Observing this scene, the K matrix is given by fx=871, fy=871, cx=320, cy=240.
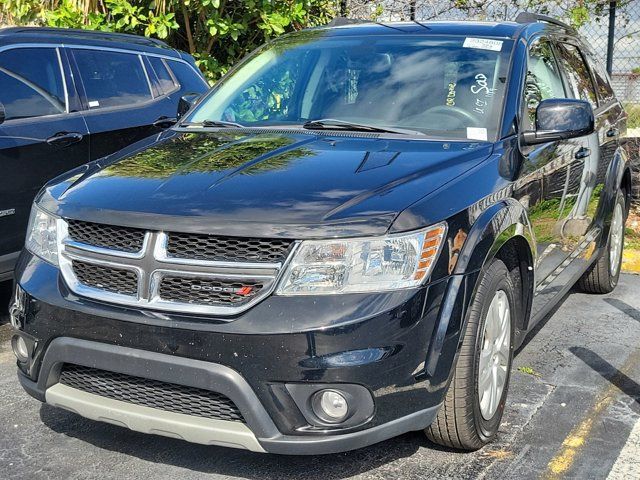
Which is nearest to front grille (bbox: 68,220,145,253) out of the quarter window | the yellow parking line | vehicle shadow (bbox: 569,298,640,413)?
the yellow parking line

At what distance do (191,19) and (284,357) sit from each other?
6561 millimetres

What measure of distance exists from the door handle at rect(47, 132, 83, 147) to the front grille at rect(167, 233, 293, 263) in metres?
2.73

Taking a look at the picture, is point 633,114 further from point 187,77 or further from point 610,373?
point 610,373

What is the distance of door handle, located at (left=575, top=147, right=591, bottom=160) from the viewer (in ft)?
15.6

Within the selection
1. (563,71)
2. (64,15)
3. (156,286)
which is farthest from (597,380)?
(64,15)

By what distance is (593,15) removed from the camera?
8625 mm

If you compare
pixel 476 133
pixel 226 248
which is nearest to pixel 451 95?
pixel 476 133

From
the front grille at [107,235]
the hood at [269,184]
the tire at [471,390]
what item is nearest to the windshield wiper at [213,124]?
the hood at [269,184]

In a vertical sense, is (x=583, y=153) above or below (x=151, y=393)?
above

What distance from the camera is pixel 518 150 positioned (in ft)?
12.9

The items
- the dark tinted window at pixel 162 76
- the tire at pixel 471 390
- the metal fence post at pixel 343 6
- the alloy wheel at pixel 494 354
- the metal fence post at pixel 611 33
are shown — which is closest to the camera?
the tire at pixel 471 390

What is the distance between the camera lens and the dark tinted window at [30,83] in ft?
17.5

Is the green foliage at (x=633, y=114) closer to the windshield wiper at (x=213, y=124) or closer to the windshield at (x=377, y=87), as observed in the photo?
the windshield at (x=377, y=87)

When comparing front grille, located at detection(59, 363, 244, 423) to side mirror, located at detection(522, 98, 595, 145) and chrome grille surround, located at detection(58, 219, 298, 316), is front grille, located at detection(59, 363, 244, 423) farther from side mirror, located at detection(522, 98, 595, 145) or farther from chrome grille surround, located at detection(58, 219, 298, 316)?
side mirror, located at detection(522, 98, 595, 145)
